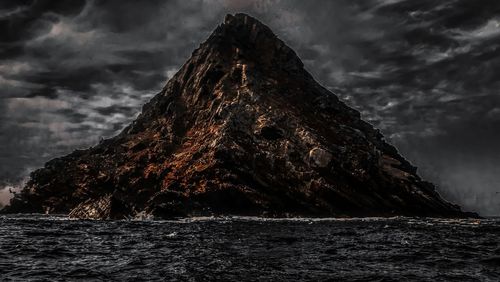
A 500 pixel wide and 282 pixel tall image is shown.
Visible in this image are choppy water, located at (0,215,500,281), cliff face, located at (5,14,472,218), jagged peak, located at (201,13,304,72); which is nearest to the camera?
choppy water, located at (0,215,500,281)

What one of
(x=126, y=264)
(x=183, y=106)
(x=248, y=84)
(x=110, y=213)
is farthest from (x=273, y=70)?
(x=126, y=264)

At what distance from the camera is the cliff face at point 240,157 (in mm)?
114625

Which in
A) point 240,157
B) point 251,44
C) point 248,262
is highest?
point 251,44

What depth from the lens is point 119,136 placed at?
18125 cm

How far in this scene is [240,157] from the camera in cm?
12588

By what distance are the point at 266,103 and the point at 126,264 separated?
12541cm

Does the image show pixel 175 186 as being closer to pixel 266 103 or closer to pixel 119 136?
pixel 266 103

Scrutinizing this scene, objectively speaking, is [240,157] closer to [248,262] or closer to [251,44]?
[251,44]

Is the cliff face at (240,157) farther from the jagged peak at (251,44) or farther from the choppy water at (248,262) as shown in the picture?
the choppy water at (248,262)

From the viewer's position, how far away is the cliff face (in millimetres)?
114625

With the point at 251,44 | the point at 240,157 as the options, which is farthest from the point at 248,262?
the point at 251,44

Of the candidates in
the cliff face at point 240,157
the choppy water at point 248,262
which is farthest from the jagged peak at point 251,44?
the choppy water at point 248,262

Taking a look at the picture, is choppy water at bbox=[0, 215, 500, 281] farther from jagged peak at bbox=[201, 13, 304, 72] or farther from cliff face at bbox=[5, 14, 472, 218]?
jagged peak at bbox=[201, 13, 304, 72]

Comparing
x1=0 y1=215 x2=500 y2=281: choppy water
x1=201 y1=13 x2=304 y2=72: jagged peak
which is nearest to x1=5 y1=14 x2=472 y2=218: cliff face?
x1=201 y1=13 x2=304 y2=72: jagged peak
